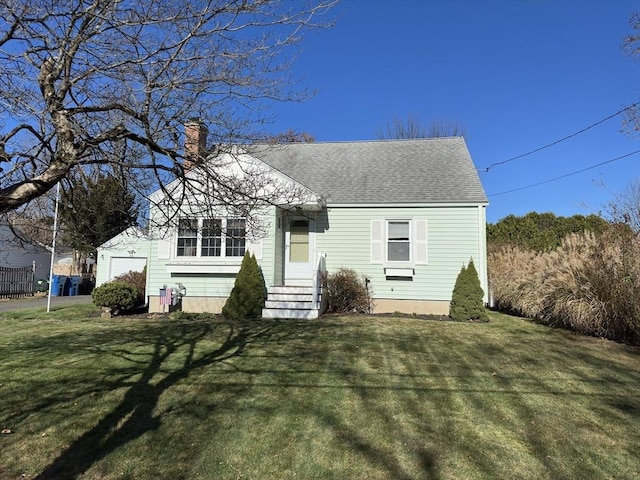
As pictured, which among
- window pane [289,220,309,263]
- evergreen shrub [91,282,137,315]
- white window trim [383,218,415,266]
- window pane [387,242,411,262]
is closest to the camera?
evergreen shrub [91,282,137,315]

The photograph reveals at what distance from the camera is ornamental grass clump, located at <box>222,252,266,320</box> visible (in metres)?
11.6

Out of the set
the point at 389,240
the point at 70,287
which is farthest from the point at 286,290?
the point at 70,287

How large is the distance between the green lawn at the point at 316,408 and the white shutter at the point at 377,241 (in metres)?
4.80

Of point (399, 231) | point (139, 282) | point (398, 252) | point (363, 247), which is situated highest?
point (399, 231)

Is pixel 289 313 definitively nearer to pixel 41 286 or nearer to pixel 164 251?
pixel 164 251

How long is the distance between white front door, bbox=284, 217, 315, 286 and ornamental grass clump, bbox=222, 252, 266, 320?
1.76 meters

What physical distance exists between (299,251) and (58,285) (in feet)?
56.1

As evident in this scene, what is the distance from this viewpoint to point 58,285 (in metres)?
23.7

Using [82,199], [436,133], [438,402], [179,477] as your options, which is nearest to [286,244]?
[82,199]

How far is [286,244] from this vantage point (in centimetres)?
1369

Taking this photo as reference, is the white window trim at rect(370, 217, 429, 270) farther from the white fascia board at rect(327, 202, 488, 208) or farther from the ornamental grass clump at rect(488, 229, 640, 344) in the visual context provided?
the ornamental grass clump at rect(488, 229, 640, 344)

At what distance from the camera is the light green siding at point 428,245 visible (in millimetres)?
12820

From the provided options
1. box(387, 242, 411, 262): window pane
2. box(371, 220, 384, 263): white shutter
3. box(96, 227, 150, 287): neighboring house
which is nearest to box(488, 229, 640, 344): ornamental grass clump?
box(387, 242, 411, 262): window pane

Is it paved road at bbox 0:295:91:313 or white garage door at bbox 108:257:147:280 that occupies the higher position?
white garage door at bbox 108:257:147:280
